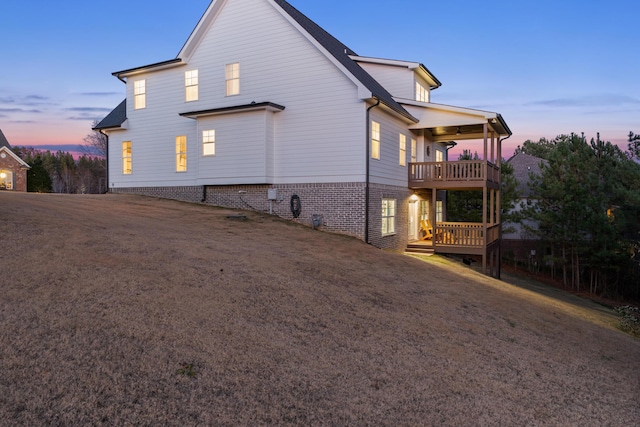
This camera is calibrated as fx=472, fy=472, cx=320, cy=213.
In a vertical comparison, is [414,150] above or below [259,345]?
above

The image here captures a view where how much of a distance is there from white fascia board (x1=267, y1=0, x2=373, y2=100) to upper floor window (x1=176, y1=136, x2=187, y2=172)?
7375 millimetres

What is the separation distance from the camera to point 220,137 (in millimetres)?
20422

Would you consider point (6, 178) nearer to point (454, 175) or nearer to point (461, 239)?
point (454, 175)

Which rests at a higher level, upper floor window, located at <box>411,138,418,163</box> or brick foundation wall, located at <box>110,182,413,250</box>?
upper floor window, located at <box>411,138,418,163</box>

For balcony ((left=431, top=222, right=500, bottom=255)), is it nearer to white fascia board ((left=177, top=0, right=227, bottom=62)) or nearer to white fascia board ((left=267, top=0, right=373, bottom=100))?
white fascia board ((left=267, top=0, right=373, bottom=100))

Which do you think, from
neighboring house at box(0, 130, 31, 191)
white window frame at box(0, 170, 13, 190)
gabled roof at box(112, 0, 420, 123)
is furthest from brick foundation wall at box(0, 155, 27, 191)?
gabled roof at box(112, 0, 420, 123)

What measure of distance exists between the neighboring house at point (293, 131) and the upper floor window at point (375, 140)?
2.2 inches

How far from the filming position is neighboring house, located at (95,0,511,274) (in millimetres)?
18422

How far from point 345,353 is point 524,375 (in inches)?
112

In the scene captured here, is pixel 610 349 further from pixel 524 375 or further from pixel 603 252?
pixel 603 252

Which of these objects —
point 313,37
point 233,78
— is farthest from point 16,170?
point 313,37

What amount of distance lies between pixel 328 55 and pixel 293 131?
327cm

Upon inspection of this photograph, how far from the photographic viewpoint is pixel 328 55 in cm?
1809

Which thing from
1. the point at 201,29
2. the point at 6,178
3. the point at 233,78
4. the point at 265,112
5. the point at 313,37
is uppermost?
the point at 201,29
